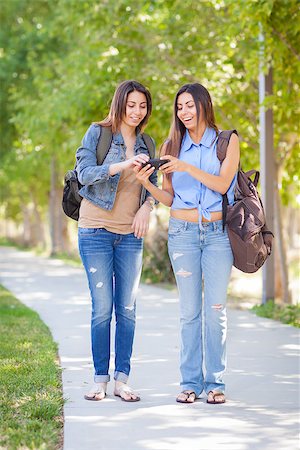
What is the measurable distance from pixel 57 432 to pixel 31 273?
44.9 feet

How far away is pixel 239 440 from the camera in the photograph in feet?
15.6

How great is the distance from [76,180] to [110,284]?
0.74 meters

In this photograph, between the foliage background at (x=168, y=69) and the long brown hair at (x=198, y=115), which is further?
the foliage background at (x=168, y=69)

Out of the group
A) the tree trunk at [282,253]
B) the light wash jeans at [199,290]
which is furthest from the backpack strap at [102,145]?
the tree trunk at [282,253]

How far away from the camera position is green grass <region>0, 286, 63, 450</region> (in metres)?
4.76

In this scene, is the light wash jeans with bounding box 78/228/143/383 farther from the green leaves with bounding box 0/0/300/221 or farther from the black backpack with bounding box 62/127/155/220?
the green leaves with bounding box 0/0/300/221

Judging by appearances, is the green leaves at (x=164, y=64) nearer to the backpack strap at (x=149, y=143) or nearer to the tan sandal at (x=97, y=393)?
the backpack strap at (x=149, y=143)

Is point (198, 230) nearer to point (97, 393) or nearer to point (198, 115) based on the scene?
point (198, 115)

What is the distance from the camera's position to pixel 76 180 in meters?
5.79

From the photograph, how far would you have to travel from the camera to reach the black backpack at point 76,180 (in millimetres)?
5691

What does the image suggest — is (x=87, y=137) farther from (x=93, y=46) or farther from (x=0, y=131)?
(x=0, y=131)

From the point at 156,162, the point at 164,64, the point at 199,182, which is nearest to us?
the point at 156,162

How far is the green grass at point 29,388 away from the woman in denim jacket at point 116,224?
455 millimetres

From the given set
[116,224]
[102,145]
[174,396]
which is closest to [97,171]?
[102,145]
